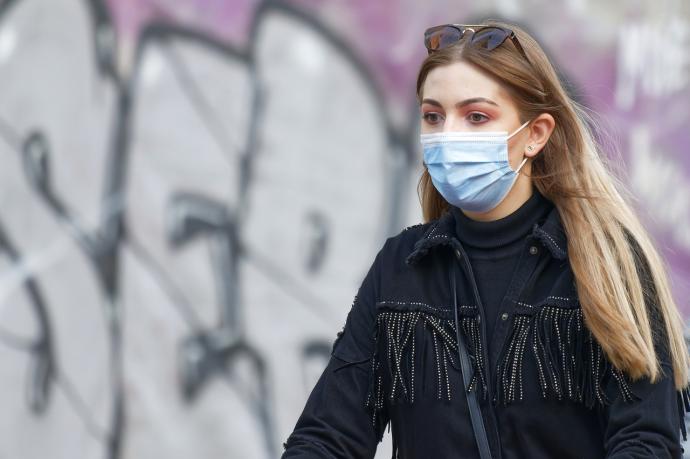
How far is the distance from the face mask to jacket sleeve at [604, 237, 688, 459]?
0.40 m

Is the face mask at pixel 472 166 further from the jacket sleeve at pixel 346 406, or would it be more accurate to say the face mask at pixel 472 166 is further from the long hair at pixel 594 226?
the jacket sleeve at pixel 346 406

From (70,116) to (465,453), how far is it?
10.6 feet

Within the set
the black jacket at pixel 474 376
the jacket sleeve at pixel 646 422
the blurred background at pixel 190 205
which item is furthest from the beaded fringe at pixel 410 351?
the blurred background at pixel 190 205

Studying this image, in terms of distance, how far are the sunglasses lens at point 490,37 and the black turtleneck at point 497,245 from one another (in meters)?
0.33

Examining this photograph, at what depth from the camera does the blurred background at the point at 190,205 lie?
495 centimetres

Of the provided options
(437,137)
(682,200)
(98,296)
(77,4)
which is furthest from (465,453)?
(77,4)

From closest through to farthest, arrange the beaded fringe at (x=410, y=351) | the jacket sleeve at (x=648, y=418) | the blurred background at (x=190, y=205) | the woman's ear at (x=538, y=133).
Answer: the jacket sleeve at (x=648, y=418) → the beaded fringe at (x=410, y=351) → the woman's ear at (x=538, y=133) → the blurred background at (x=190, y=205)

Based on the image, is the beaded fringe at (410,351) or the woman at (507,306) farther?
the beaded fringe at (410,351)

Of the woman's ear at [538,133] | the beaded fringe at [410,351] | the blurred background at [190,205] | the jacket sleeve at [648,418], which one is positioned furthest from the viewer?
the blurred background at [190,205]

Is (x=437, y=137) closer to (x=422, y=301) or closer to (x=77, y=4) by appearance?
(x=422, y=301)

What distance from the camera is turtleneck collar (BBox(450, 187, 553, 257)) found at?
2.47m

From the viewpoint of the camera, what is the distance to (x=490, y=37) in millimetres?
2441

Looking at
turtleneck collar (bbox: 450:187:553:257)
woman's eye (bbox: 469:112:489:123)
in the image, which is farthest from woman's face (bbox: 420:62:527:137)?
turtleneck collar (bbox: 450:187:553:257)

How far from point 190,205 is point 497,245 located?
2738 mm
